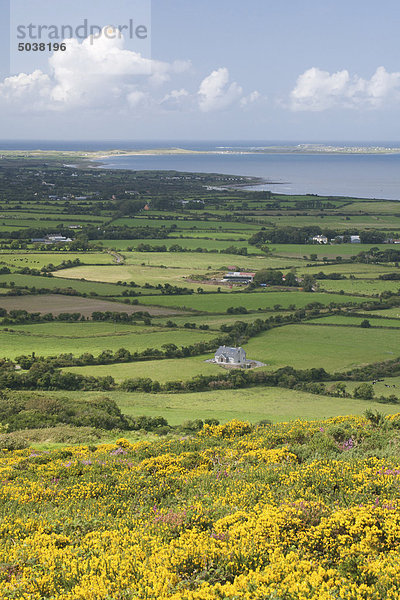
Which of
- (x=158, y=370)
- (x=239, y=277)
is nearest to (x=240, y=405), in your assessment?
(x=158, y=370)

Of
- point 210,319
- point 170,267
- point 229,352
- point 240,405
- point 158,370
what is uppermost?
point 170,267

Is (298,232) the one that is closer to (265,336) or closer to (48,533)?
(265,336)

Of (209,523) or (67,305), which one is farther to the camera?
(67,305)

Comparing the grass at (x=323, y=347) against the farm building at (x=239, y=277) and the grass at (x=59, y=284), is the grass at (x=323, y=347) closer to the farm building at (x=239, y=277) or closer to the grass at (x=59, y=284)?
the farm building at (x=239, y=277)

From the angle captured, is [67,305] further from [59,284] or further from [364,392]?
[364,392]

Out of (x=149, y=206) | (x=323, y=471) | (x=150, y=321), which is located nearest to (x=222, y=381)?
(x=150, y=321)

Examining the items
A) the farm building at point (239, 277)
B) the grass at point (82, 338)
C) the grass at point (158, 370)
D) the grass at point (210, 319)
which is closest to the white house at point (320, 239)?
the farm building at point (239, 277)

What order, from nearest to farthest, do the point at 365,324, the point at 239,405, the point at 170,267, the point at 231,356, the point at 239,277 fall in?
1. the point at 239,405
2. the point at 231,356
3. the point at 365,324
4. the point at 239,277
5. the point at 170,267
